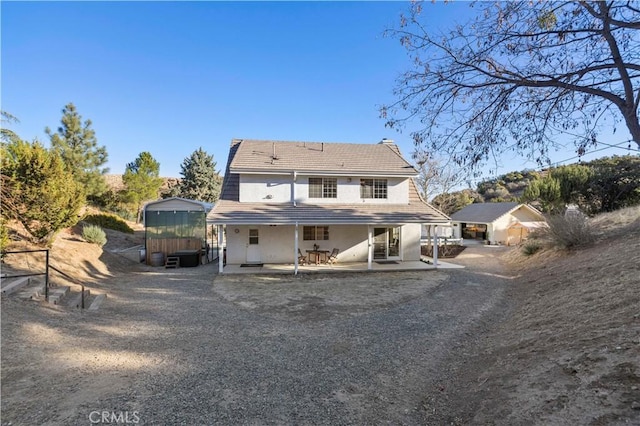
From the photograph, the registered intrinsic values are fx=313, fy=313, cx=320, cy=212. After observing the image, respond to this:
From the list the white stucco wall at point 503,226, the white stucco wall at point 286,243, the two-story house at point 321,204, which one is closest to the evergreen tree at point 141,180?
the two-story house at point 321,204

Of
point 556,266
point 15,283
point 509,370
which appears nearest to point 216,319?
point 15,283

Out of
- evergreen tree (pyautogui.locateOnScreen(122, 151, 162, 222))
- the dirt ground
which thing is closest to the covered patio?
the dirt ground

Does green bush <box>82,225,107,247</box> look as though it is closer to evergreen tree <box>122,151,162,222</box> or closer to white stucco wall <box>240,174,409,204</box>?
white stucco wall <box>240,174,409,204</box>

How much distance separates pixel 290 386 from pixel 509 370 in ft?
10.7

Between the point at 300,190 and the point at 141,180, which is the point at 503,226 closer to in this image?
the point at 300,190

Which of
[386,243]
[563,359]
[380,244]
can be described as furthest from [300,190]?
[563,359]

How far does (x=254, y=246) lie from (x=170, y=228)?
16.7 ft

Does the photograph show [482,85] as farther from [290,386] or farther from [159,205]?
[159,205]

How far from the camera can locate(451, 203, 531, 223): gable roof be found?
31.0 metres

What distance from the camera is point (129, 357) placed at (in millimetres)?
5293

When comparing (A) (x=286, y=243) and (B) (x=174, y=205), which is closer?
(A) (x=286, y=243)

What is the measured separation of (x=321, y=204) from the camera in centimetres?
1644

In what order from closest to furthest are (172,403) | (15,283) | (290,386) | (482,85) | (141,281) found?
(172,403) → (290,386) → (482,85) → (15,283) → (141,281)

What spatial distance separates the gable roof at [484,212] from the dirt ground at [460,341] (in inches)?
769
